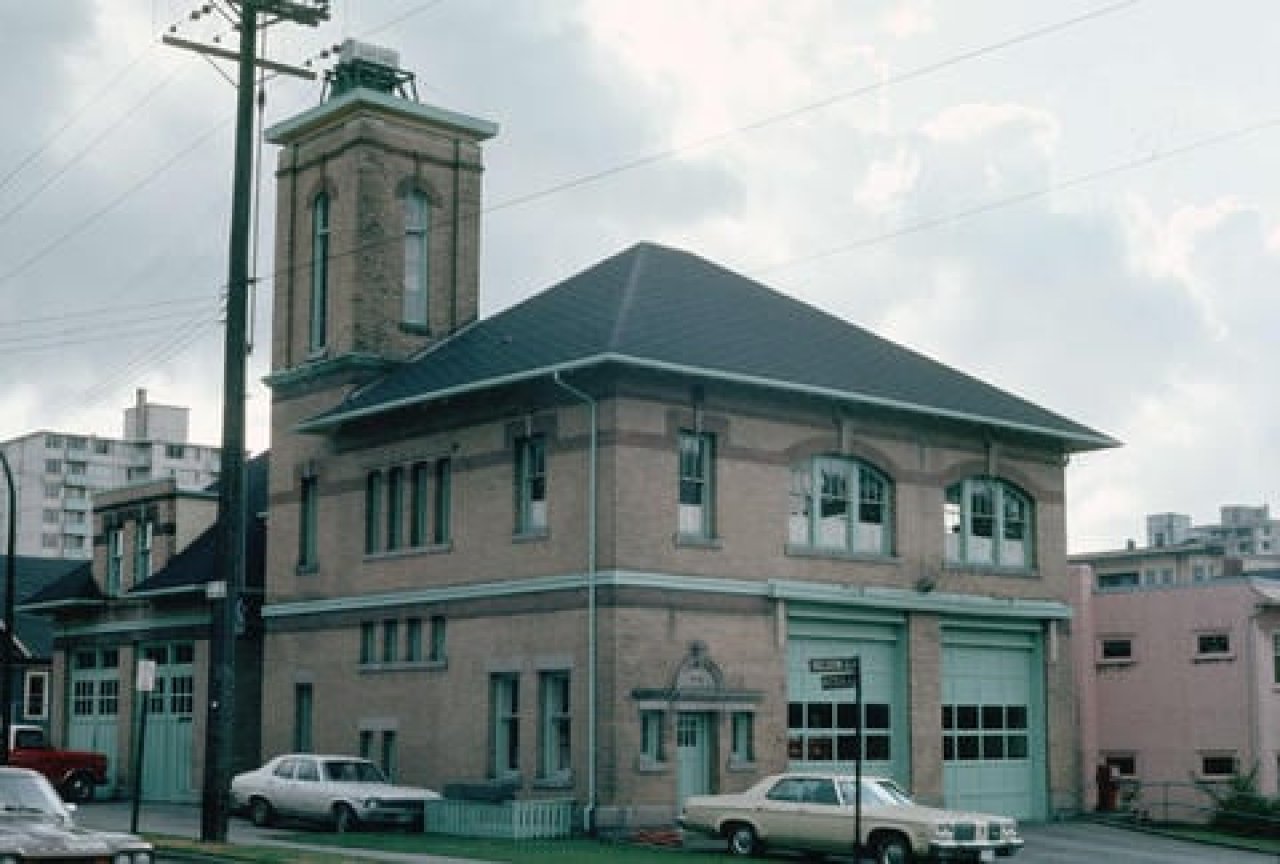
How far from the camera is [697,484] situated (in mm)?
34562

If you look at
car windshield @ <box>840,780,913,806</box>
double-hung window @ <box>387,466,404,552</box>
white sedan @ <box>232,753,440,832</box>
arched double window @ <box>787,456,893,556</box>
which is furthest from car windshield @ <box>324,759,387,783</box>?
car windshield @ <box>840,780,913,806</box>

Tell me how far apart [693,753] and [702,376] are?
6841 millimetres

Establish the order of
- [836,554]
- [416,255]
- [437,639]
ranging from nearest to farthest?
[836,554] → [437,639] → [416,255]

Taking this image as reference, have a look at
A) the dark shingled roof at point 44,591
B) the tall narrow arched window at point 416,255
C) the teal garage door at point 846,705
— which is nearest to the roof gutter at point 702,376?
the tall narrow arched window at point 416,255

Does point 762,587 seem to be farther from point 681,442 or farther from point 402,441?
point 402,441

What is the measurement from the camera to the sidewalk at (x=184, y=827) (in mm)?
27266

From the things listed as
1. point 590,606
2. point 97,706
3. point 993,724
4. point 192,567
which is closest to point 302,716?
point 192,567

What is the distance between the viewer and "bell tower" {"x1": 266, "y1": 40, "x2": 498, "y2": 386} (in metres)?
41.2

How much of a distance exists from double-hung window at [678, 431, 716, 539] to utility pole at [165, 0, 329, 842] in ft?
26.9

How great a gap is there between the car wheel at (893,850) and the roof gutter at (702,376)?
30.9ft

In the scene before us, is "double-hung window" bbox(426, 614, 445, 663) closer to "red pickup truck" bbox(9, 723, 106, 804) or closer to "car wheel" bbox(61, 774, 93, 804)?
"red pickup truck" bbox(9, 723, 106, 804)

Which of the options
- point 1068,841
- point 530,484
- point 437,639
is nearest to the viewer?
point 530,484

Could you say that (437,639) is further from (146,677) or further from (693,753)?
(146,677)

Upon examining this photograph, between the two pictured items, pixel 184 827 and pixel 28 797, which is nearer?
pixel 28 797
